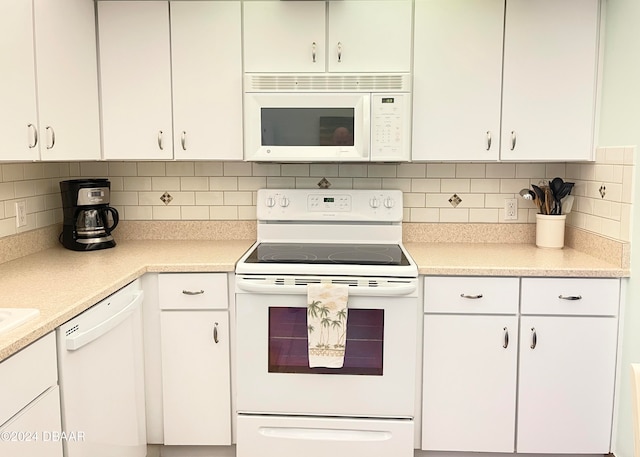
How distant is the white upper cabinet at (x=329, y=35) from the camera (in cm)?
263

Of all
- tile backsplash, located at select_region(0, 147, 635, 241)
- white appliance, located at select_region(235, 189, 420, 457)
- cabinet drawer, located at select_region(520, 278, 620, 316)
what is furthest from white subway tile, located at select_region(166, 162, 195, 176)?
cabinet drawer, located at select_region(520, 278, 620, 316)

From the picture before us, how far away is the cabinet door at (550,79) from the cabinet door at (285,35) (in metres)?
0.88

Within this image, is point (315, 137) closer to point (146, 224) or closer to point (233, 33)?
point (233, 33)

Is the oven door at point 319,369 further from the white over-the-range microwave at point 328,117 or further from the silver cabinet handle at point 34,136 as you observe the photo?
the silver cabinet handle at point 34,136

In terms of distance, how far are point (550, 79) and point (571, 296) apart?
100 centimetres

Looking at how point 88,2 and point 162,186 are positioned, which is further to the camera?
point 162,186

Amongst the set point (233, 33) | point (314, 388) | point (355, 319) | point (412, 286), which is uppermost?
point (233, 33)

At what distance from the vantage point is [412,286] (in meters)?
2.34

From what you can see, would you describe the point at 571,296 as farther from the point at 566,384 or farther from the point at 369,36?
the point at 369,36

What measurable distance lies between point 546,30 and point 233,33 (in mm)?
1439

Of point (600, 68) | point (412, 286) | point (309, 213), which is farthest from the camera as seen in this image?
point (309, 213)

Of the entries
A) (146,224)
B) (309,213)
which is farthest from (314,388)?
(146,224)


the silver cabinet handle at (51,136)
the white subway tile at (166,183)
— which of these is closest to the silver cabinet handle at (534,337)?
the white subway tile at (166,183)

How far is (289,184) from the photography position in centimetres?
304
